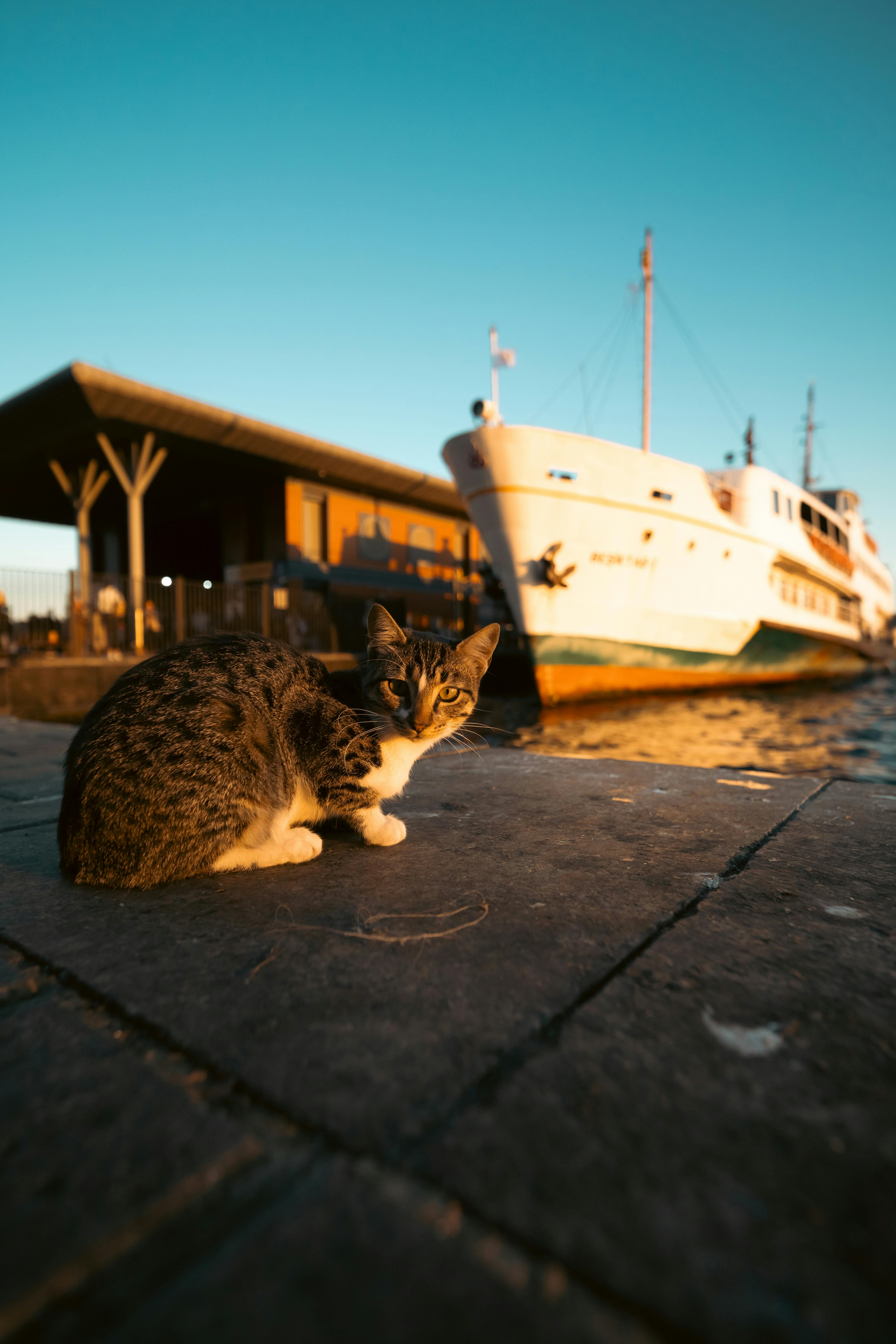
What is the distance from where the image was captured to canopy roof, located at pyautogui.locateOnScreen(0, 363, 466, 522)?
11.6 m

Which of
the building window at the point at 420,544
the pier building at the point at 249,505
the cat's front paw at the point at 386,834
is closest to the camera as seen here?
the cat's front paw at the point at 386,834

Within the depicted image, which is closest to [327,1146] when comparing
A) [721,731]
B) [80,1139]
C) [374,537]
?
[80,1139]

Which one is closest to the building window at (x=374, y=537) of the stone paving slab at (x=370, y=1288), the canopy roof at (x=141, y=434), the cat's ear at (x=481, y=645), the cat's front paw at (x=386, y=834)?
the canopy roof at (x=141, y=434)

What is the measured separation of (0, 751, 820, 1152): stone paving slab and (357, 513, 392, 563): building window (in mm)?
16447

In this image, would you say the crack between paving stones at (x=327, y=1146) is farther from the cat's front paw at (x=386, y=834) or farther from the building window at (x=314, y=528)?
the building window at (x=314, y=528)

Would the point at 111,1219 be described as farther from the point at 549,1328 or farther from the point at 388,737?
the point at 388,737

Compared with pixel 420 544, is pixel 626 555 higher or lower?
lower

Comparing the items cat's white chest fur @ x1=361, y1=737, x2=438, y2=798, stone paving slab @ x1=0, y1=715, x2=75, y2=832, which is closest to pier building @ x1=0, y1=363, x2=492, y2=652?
stone paving slab @ x1=0, y1=715, x2=75, y2=832

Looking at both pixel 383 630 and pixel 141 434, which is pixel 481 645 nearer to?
pixel 383 630

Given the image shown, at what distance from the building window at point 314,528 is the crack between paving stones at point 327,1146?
16.4 metres

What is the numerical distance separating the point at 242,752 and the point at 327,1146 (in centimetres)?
123

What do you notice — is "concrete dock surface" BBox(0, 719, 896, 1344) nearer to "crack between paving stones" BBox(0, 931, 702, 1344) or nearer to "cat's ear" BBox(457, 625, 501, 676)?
"crack between paving stones" BBox(0, 931, 702, 1344)

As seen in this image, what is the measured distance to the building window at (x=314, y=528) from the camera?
55.5 ft

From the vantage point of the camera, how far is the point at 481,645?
2.66 metres
